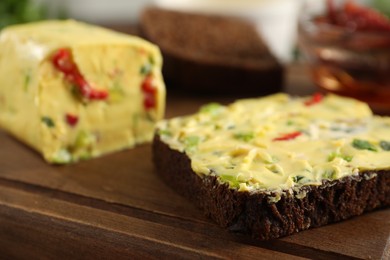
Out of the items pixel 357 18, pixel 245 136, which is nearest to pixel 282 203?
pixel 245 136

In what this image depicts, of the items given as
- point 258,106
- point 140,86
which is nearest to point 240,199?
point 258,106

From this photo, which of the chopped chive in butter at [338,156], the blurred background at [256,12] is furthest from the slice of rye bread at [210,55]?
the chopped chive in butter at [338,156]

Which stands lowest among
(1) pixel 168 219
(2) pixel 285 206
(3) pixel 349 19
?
(1) pixel 168 219

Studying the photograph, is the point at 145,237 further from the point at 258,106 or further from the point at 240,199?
the point at 258,106

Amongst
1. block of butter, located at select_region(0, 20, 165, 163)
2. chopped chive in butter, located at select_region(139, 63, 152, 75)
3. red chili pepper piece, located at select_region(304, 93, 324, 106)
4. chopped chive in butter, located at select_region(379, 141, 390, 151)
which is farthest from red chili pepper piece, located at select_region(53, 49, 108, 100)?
chopped chive in butter, located at select_region(379, 141, 390, 151)

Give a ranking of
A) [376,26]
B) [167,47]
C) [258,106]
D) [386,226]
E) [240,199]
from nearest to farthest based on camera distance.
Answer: [240,199], [386,226], [258,106], [376,26], [167,47]

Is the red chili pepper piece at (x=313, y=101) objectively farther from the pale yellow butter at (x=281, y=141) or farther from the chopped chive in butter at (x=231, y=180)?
the chopped chive in butter at (x=231, y=180)
